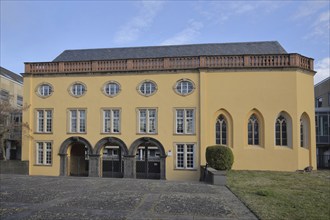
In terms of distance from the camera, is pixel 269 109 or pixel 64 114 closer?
pixel 269 109

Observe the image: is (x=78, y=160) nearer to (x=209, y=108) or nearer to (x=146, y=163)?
(x=146, y=163)

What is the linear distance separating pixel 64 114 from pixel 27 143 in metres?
3.71

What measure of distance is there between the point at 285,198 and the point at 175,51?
18563 mm

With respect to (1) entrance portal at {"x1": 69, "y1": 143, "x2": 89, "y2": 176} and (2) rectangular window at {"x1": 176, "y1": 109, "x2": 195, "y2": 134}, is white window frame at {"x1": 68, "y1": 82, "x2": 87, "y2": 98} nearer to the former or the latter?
(1) entrance portal at {"x1": 69, "y1": 143, "x2": 89, "y2": 176}

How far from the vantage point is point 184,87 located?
75.5 ft

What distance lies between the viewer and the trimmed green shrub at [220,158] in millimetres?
19297

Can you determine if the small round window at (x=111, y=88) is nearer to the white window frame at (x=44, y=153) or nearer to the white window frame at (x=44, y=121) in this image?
the white window frame at (x=44, y=121)

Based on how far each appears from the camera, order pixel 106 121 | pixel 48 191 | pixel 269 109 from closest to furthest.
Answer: pixel 48 191
pixel 269 109
pixel 106 121

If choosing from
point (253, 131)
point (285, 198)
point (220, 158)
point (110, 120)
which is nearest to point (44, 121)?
point (110, 120)

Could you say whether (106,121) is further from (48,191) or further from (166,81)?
(48,191)

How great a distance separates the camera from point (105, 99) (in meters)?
23.7

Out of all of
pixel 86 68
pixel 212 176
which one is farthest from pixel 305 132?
pixel 86 68

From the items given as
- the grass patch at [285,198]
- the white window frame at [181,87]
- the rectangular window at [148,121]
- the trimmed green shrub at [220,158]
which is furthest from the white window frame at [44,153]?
the grass patch at [285,198]

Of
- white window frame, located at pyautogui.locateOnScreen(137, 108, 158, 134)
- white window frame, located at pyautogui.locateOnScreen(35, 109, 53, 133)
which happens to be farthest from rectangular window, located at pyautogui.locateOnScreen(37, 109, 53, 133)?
white window frame, located at pyautogui.locateOnScreen(137, 108, 158, 134)
